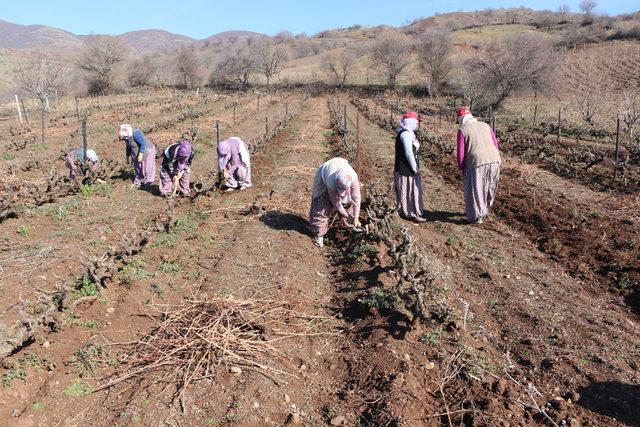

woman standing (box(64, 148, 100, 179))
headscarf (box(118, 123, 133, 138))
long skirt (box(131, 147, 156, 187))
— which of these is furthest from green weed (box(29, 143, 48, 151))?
headscarf (box(118, 123, 133, 138))

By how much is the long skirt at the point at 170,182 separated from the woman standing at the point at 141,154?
2.13ft

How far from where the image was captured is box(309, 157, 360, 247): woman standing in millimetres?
5668

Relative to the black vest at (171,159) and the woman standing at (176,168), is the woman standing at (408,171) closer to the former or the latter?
the woman standing at (176,168)

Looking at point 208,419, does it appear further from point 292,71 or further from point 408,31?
point 408,31

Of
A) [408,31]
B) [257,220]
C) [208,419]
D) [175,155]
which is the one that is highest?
[408,31]

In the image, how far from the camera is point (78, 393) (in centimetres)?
370

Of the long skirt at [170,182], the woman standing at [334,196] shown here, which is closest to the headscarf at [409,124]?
the woman standing at [334,196]


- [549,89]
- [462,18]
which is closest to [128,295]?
[549,89]

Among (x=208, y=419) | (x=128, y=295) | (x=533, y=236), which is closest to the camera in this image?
(x=208, y=419)

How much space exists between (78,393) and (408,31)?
89.6 m

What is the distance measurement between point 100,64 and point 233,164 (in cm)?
3928

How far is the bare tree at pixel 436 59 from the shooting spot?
3750cm

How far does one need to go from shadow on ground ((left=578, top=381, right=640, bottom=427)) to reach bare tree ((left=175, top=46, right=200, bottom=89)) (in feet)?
156

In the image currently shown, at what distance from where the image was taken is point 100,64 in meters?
42.7
